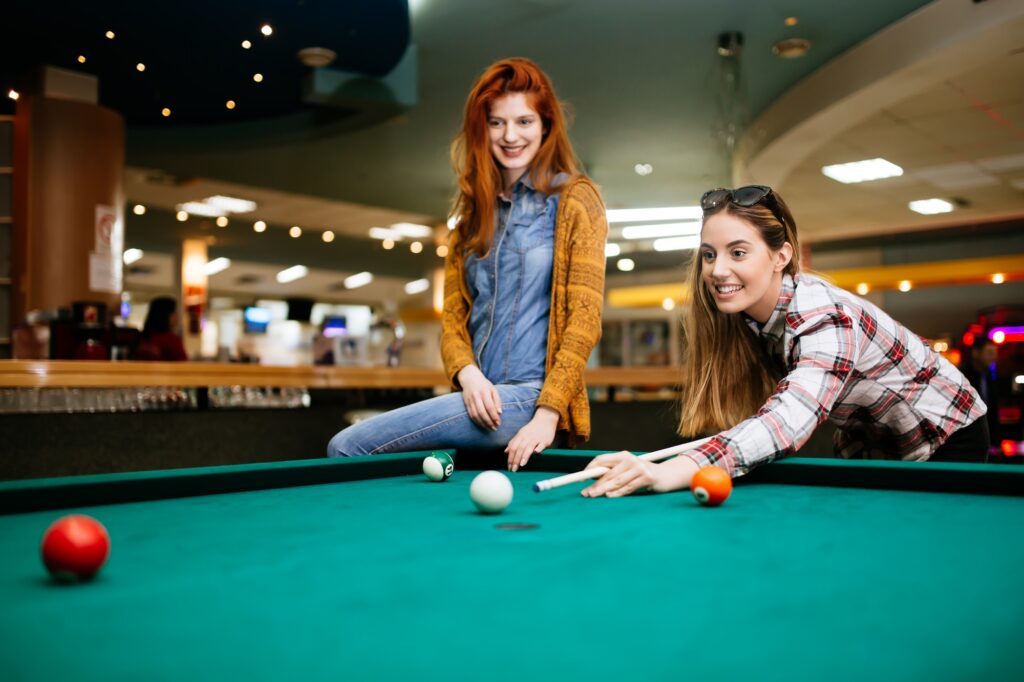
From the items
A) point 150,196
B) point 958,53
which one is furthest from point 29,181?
point 958,53

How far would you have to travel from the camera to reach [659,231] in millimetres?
14961

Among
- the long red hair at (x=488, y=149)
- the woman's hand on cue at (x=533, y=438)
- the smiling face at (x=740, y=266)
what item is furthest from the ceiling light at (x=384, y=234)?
the smiling face at (x=740, y=266)

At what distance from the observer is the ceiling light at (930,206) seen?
11570 mm

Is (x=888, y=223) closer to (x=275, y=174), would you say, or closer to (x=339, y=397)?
(x=275, y=174)

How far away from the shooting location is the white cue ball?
1510mm

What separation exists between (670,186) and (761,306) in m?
9.53

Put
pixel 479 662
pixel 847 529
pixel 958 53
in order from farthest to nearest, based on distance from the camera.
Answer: pixel 958 53 < pixel 847 529 < pixel 479 662

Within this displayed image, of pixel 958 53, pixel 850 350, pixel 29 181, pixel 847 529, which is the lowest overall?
pixel 847 529

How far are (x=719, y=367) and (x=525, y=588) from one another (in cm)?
164

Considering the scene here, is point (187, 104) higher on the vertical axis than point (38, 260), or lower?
higher

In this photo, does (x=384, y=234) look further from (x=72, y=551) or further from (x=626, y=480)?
(x=72, y=551)

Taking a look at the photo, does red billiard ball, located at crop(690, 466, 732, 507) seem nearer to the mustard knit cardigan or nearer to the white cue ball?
the white cue ball

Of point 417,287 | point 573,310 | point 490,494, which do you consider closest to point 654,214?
point 417,287

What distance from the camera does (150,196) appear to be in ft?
37.6
